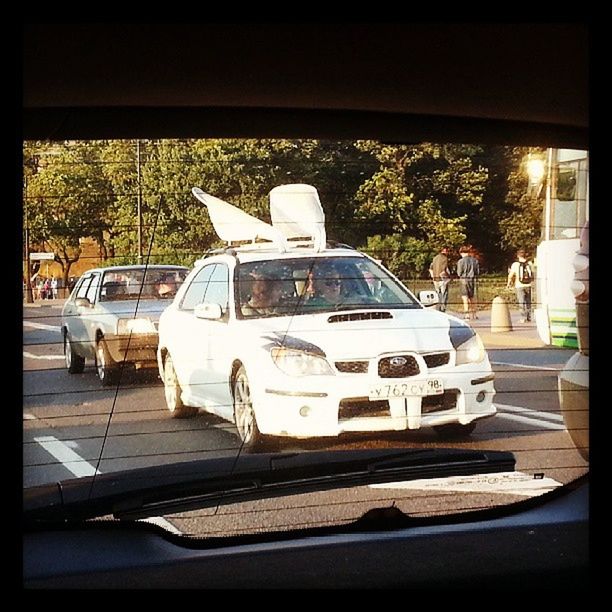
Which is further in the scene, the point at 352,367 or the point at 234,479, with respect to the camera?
the point at 352,367

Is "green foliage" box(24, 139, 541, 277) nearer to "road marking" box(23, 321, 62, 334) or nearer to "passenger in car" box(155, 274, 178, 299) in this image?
"passenger in car" box(155, 274, 178, 299)

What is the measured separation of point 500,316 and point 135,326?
126 centimetres

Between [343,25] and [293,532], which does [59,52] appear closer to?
[343,25]

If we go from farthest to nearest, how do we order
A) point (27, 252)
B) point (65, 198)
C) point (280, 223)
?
point (280, 223)
point (65, 198)
point (27, 252)

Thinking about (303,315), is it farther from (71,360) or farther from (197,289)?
(71,360)

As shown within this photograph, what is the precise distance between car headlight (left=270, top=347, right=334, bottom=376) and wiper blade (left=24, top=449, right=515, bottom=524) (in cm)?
28

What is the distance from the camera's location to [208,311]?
354cm

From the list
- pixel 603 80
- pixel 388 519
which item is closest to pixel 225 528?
pixel 388 519

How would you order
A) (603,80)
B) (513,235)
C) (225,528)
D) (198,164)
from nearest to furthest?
(603,80) → (225,528) → (198,164) → (513,235)

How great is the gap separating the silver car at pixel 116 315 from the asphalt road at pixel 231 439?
Result: 0.05 metres

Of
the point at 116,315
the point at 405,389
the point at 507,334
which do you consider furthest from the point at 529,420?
the point at 116,315

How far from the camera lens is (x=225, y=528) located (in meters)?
3.22

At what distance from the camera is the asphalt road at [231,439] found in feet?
10.5

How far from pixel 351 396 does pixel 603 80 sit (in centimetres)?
128
